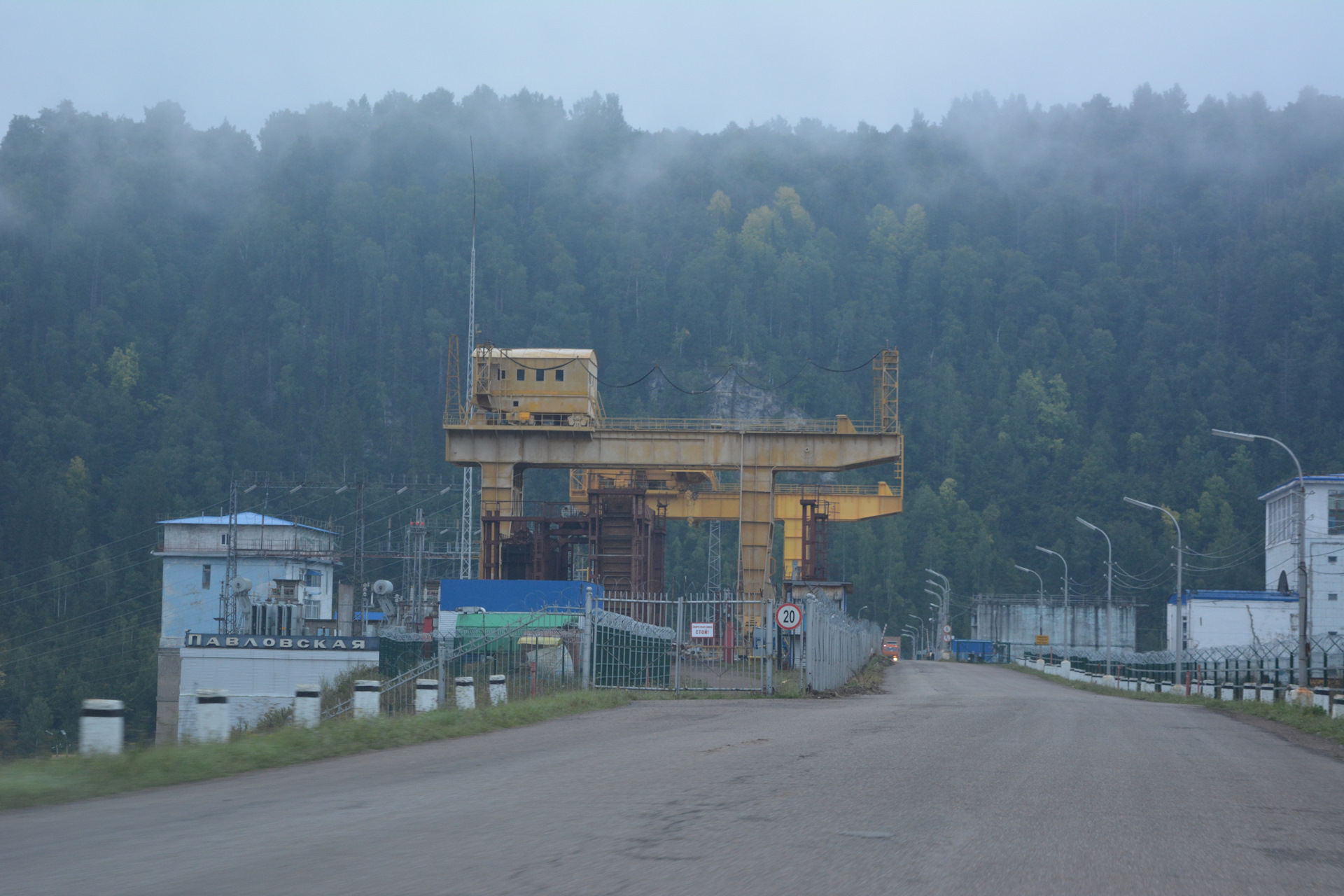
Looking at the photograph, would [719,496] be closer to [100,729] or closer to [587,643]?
[587,643]

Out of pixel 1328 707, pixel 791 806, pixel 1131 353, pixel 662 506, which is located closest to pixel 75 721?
pixel 662 506

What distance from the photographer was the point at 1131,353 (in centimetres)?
17525

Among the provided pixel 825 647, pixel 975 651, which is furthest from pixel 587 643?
pixel 975 651

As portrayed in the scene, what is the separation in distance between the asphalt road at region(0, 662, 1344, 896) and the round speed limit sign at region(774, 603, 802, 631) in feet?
31.6

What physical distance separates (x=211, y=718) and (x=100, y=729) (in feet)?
4.46

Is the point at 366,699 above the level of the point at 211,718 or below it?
below

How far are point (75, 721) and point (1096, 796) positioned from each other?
3062 inches

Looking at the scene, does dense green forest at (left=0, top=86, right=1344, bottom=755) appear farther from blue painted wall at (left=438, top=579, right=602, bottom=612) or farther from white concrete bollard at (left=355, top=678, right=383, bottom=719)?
white concrete bollard at (left=355, top=678, right=383, bottom=719)

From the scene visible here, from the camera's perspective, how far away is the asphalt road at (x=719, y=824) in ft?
19.6

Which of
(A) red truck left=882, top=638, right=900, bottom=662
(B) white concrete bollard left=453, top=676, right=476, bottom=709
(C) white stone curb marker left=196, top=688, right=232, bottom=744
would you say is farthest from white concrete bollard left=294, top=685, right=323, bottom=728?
(A) red truck left=882, top=638, right=900, bottom=662

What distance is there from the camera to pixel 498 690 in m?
18.8

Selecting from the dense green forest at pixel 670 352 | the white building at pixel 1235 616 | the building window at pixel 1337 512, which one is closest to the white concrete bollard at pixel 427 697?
the white building at pixel 1235 616

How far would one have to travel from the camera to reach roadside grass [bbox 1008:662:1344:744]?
18.3 m

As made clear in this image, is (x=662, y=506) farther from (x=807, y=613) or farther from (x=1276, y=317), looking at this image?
(x=1276, y=317)
